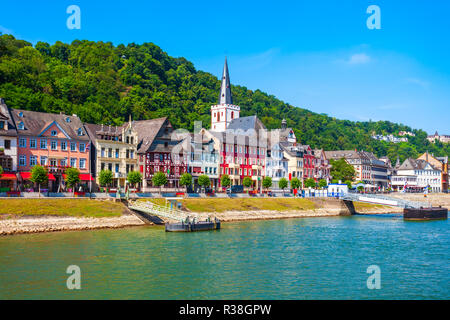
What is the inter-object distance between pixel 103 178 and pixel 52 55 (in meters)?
125

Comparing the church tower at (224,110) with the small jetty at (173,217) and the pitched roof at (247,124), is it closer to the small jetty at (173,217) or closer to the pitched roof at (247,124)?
the pitched roof at (247,124)

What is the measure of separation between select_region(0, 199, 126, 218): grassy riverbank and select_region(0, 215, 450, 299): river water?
476 cm

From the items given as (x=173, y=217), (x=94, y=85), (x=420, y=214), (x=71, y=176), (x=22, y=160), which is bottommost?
(x=420, y=214)

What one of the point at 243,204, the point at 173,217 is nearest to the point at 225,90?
the point at 243,204

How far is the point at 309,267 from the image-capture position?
1479 inches

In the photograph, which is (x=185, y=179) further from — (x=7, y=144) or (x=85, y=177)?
(x=7, y=144)

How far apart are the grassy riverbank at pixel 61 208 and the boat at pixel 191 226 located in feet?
30.2

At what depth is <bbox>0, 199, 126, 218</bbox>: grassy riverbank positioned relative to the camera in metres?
54.3

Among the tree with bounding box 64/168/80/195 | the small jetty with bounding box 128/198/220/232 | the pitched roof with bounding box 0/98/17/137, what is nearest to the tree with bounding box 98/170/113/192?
the tree with bounding box 64/168/80/195

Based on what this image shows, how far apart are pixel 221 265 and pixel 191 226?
20.6 m

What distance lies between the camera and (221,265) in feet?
123

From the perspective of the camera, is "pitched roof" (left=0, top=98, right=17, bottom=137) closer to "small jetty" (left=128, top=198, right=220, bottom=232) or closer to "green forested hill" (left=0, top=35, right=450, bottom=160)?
"small jetty" (left=128, top=198, right=220, bottom=232)

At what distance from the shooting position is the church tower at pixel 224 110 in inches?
5566

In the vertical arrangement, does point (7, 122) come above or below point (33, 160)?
above
